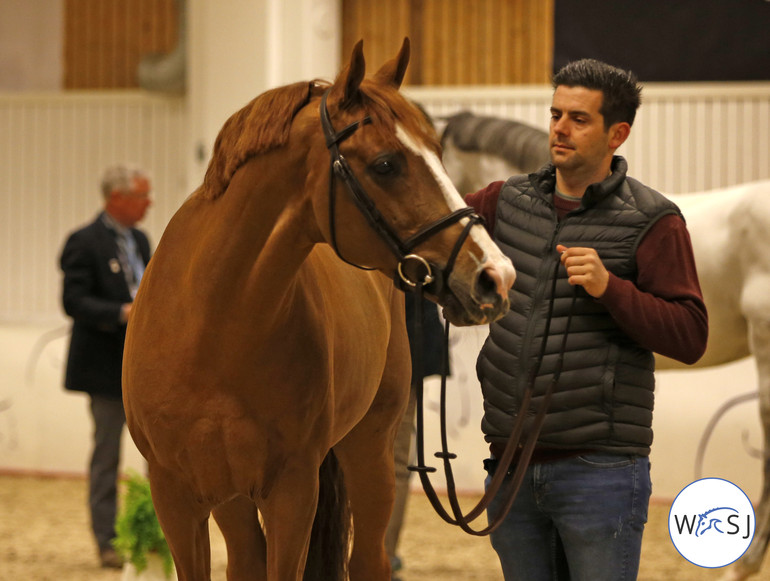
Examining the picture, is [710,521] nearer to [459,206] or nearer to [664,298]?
[664,298]

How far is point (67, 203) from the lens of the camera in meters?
6.58

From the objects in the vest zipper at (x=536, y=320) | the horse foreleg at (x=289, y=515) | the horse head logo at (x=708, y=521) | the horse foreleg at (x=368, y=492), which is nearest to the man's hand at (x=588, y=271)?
the vest zipper at (x=536, y=320)

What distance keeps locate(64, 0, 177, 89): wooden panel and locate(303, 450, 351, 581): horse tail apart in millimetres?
4920

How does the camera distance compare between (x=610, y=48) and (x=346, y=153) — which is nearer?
(x=346, y=153)

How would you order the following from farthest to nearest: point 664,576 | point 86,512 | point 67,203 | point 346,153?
point 67,203 < point 86,512 < point 664,576 < point 346,153

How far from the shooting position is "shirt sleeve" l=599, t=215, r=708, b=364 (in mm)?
1657

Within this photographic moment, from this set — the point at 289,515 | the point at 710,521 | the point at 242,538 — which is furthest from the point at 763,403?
the point at 289,515

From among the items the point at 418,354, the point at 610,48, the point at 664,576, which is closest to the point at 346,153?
the point at 418,354

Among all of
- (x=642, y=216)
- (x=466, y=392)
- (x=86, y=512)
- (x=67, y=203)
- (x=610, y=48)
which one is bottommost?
(x=86, y=512)

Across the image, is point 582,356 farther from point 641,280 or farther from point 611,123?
point 611,123

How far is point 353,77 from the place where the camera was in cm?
168

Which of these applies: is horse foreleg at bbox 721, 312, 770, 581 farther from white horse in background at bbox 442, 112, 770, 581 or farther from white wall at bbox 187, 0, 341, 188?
white wall at bbox 187, 0, 341, 188

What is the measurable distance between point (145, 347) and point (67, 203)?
4.99m

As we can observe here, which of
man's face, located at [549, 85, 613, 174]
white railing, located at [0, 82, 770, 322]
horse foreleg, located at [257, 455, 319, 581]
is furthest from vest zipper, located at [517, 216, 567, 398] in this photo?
white railing, located at [0, 82, 770, 322]
